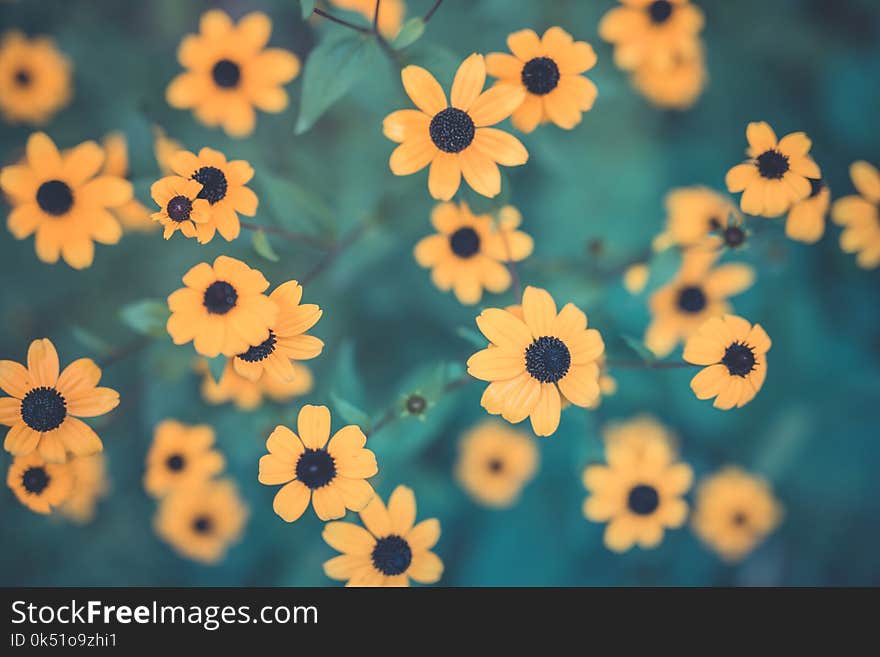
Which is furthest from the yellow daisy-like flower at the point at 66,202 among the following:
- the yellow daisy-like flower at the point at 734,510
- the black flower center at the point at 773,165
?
the yellow daisy-like flower at the point at 734,510

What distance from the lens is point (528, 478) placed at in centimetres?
283

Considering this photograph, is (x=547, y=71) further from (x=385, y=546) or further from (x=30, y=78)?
(x=30, y=78)

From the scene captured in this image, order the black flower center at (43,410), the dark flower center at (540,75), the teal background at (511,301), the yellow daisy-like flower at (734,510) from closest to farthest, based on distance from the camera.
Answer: the black flower center at (43,410) < the dark flower center at (540,75) < the teal background at (511,301) < the yellow daisy-like flower at (734,510)

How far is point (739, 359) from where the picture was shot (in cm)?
151

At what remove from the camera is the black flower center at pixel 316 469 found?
4.79ft

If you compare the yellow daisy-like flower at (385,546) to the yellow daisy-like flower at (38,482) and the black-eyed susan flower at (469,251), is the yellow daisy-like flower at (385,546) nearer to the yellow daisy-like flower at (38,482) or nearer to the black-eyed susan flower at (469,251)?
the black-eyed susan flower at (469,251)

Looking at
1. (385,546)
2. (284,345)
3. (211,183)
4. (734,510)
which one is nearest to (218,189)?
(211,183)

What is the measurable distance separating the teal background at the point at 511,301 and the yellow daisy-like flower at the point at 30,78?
14 centimetres

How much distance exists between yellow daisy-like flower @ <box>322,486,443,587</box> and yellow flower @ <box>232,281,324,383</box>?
1.37ft

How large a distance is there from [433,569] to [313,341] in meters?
0.68

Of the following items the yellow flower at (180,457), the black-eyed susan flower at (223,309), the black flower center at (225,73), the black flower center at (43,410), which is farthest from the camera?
the yellow flower at (180,457)
